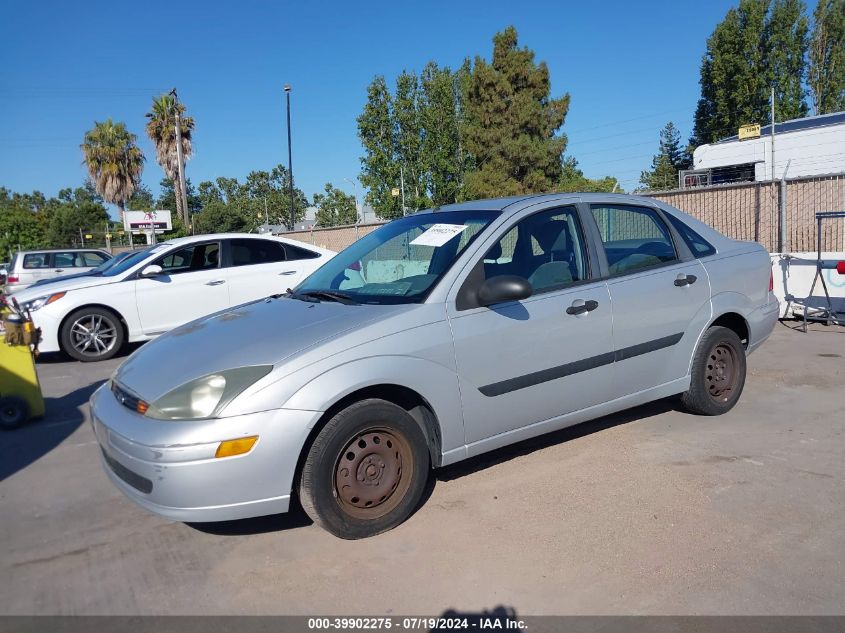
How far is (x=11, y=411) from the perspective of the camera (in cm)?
563

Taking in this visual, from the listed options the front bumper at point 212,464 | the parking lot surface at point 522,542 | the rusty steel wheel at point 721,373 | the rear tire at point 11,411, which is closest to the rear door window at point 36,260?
the rear tire at point 11,411

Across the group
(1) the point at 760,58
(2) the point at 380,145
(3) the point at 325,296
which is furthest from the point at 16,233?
(1) the point at 760,58

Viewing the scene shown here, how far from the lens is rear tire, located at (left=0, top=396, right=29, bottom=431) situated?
559 centimetres

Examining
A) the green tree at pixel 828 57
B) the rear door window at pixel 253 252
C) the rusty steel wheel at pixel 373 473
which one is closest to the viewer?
the rusty steel wheel at pixel 373 473

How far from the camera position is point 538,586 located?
293 cm

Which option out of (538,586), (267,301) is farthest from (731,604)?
(267,301)

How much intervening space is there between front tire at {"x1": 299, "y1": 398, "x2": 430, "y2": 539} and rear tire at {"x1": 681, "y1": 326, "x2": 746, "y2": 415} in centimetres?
240

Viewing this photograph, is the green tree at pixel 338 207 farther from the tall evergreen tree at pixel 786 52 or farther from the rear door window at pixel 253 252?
the rear door window at pixel 253 252

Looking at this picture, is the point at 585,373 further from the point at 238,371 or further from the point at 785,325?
the point at 785,325

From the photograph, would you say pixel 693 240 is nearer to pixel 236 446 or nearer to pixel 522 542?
pixel 522 542

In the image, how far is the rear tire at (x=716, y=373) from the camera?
486 centimetres

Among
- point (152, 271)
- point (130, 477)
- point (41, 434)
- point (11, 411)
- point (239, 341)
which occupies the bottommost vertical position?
point (41, 434)

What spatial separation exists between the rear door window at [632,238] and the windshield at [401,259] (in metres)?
0.88

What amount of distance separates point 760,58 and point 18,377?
4486 centimetres
